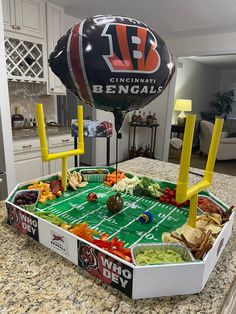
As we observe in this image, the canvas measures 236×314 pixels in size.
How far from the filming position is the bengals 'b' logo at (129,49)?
75 cm

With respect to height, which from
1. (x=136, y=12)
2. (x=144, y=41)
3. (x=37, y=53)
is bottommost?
(x=144, y=41)

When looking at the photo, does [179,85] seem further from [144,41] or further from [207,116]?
[144,41]

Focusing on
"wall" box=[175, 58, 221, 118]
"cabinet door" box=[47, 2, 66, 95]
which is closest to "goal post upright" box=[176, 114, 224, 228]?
"cabinet door" box=[47, 2, 66, 95]

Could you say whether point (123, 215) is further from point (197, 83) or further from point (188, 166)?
point (197, 83)

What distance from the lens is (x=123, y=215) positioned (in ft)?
3.38

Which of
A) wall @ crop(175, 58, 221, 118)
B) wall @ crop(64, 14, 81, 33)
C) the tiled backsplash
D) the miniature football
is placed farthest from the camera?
wall @ crop(175, 58, 221, 118)

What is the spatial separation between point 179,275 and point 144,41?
701 millimetres

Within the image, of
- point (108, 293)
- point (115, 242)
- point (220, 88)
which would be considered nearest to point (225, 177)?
point (115, 242)

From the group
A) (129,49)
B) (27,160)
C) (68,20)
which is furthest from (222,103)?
(129,49)

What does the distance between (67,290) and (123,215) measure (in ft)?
1.43

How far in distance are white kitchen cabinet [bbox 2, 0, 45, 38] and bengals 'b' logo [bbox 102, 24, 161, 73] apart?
7.62 feet

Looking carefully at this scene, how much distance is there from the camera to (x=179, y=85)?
609 centimetres

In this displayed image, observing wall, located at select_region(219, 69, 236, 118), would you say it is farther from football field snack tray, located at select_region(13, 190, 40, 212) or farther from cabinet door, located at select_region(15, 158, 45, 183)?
football field snack tray, located at select_region(13, 190, 40, 212)

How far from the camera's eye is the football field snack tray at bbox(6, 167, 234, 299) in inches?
24.4
